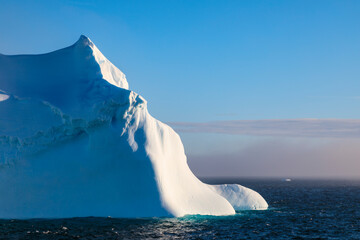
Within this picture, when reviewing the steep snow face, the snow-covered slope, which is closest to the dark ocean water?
the snow-covered slope

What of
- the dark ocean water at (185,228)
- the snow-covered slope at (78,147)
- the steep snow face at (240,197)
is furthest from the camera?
the steep snow face at (240,197)

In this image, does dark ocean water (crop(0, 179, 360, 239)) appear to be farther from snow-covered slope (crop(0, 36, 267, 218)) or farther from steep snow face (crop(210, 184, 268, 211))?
steep snow face (crop(210, 184, 268, 211))

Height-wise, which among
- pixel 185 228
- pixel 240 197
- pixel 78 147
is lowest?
pixel 185 228

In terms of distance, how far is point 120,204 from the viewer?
19.1 m

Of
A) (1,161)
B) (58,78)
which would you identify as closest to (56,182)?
(1,161)

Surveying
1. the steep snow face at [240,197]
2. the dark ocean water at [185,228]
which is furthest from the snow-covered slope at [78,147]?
the steep snow face at [240,197]

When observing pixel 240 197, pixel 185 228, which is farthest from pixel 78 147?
pixel 240 197

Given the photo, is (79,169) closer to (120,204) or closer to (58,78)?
(120,204)

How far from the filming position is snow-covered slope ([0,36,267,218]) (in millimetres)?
18891

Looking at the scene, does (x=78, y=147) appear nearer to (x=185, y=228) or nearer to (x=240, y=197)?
(x=185, y=228)

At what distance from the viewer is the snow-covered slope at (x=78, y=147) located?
62.0ft

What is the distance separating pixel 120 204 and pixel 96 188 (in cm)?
148

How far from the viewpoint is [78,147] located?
19906 mm

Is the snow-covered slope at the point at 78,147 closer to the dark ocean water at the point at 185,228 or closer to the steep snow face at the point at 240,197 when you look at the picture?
the dark ocean water at the point at 185,228
